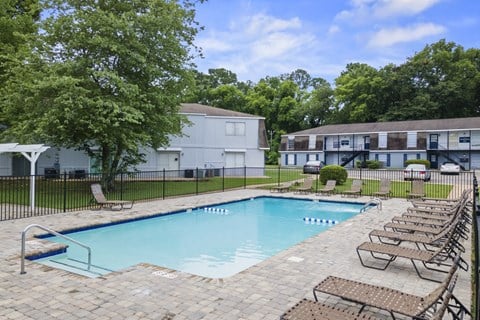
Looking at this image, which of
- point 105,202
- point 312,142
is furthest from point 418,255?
point 312,142

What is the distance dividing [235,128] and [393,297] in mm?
26679

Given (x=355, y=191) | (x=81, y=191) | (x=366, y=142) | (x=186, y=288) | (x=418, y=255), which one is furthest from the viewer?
(x=366, y=142)

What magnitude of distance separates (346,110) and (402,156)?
1688 cm

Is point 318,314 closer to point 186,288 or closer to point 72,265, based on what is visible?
point 186,288

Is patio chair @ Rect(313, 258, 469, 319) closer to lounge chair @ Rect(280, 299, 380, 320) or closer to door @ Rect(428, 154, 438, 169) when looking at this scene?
lounge chair @ Rect(280, 299, 380, 320)

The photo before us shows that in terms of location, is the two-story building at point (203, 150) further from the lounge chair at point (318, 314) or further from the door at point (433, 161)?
the door at point (433, 161)

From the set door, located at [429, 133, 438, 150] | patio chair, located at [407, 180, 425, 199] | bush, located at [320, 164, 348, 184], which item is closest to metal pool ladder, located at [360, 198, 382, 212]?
patio chair, located at [407, 180, 425, 199]

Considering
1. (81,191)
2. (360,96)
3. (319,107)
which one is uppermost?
(360,96)

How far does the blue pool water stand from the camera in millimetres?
8109

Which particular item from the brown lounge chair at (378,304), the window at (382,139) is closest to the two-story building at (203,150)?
the window at (382,139)

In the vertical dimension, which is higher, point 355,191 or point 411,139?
point 411,139

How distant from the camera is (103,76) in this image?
51.1ft

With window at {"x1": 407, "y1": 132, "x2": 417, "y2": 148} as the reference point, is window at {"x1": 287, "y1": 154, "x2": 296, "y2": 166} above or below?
below

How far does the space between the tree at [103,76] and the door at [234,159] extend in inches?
464
